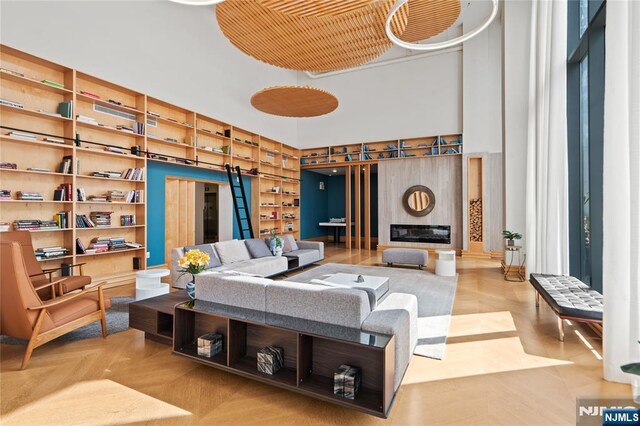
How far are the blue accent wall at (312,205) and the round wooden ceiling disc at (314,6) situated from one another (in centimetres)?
810

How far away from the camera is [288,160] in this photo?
35.4 ft

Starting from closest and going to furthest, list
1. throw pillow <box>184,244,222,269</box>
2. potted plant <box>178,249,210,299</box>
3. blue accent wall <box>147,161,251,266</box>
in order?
potted plant <box>178,249,210,299</box>
throw pillow <box>184,244,222,269</box>
blue accent wall <box>147,161,251,266</box>

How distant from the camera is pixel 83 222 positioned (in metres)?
4.95

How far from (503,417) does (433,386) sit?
0.46 m

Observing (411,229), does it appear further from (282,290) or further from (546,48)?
(282,290)

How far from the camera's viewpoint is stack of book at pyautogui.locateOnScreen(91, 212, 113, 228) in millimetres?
5164

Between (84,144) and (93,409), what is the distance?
458 cm

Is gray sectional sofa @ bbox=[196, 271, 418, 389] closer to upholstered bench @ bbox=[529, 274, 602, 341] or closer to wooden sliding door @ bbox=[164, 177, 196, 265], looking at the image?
upholstered bench @ bbox=[529, 274, 602, 341]

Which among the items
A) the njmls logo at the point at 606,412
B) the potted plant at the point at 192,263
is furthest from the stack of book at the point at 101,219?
the njmls logo at the point at 606,412

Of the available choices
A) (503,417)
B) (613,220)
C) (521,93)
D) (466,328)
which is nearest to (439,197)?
(521,93)

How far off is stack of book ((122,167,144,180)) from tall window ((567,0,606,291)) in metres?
6.98

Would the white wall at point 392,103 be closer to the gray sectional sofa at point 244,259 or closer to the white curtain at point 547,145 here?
the white curtain at point 547,145

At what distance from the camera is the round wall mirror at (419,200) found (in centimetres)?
927

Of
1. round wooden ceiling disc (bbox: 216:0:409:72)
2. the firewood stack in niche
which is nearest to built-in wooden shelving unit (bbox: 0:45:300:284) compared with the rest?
round wooden ceiling disc (bbox: 216:0:409:72)
